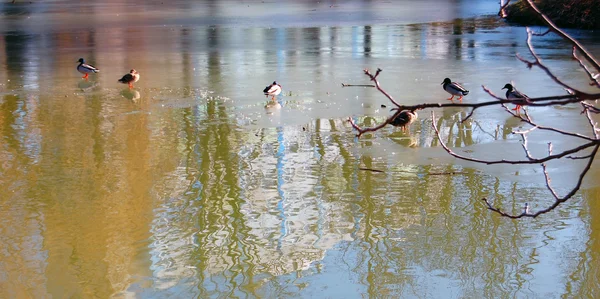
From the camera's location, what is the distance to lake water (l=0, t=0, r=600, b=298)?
4816 mm

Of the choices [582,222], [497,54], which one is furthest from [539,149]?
[497,54]

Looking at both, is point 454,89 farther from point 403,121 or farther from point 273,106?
point 273,106

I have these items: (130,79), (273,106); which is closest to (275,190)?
(273,106)

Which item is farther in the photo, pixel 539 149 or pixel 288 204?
pixel 539 149

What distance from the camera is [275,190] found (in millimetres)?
6633

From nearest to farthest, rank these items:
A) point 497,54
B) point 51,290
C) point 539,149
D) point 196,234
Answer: point 51,290 → point 196,234 → point 539,149 → point 497,54

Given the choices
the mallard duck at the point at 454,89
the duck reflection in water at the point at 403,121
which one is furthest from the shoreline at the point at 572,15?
the duck reflection in water at the point at 403,121

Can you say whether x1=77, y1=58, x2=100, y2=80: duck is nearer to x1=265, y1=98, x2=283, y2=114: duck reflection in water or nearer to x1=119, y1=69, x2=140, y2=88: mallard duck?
x1=119, y1=69, x2=140, y2=88: mallard duck

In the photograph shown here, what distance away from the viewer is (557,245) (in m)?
5.23

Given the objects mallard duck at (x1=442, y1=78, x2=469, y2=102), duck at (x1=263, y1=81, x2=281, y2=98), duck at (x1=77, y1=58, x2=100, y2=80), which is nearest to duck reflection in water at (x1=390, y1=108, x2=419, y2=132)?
mallard duck at (x1=442, y1=78, x2=469, y2=102)

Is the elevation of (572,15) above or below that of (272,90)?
above

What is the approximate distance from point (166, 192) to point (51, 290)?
2.02 m

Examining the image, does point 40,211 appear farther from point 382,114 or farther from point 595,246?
point 382,114

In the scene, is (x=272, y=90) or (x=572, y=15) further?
(x=572, y=15)
